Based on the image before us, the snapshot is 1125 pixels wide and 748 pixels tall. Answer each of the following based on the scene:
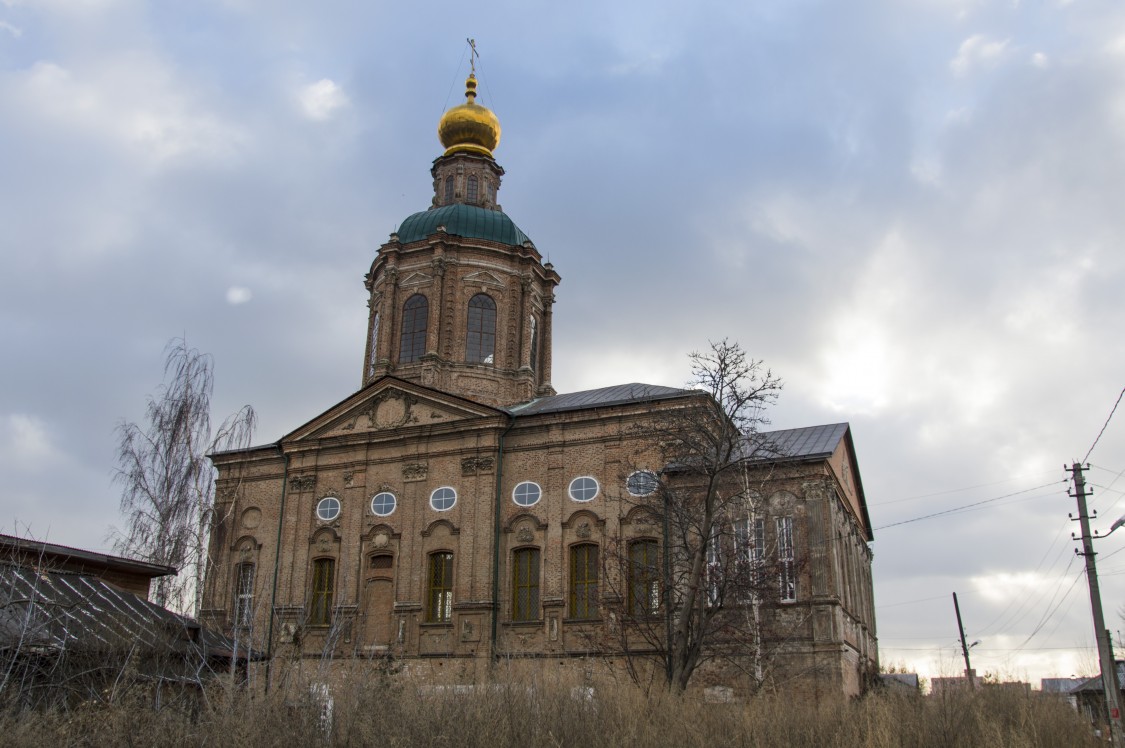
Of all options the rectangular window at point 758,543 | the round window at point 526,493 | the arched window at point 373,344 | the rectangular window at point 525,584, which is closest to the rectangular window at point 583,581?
the rectangular window at point 525,584

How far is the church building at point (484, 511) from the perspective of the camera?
23891 mm

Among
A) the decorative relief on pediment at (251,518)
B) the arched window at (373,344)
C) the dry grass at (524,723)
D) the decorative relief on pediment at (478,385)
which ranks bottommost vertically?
the dry grass at (524,723)

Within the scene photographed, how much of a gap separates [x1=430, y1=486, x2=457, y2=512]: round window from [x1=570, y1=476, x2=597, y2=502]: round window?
3.55 m

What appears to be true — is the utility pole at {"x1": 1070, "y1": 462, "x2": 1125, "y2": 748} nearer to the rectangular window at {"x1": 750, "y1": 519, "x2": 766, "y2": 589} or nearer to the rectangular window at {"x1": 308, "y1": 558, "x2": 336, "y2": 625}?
the rectangular window at {"x1": 750, "y1": 519, "x2": 766, "y2": 589}

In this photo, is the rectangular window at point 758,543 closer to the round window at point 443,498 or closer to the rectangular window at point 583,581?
the rectangular window at point 583,581

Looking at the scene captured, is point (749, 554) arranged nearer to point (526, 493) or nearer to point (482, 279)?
point (526, 493)

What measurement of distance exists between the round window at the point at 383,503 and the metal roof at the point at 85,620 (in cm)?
863

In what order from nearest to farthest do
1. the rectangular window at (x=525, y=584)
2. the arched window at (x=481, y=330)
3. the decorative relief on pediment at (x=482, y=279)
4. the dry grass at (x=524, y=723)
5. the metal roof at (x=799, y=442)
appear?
the dry grass at (x=524, y=723), the metal roof at (x=799, y=442), the rectangular window at (x=525, y=584), the arched window at (x=481, y=330), the decorative relief on pediment at (x=482, y=279)

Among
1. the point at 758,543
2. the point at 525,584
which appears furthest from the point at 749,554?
the point at 525,584

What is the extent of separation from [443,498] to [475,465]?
1336 mm

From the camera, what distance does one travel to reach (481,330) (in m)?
33.2

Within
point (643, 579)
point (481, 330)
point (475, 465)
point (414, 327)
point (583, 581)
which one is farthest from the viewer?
point (414, 327)

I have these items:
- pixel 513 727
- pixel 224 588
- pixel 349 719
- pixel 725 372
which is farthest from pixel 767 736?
pixel 224 588

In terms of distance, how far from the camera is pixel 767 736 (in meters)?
12.4
